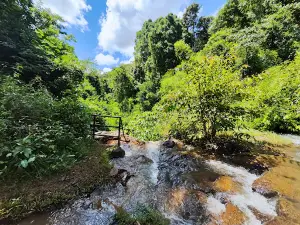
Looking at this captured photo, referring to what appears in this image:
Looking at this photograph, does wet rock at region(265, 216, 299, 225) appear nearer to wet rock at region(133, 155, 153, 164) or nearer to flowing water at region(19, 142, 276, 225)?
flowing water at region(19, 142, 276, 225)

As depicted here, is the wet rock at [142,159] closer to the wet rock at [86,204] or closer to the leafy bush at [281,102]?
the wet rock at [86,204]

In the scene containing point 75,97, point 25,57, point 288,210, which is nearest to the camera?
point 288,210

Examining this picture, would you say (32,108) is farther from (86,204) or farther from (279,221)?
(279,221)

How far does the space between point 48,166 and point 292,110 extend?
9080mm

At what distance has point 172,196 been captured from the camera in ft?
13.5

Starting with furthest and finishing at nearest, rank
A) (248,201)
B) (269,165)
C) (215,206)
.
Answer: (269,165)
(248,201)
(215,206)

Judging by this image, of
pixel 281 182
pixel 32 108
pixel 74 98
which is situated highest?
pixel 74 98

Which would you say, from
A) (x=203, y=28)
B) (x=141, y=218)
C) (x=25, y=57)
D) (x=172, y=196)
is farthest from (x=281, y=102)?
(x=203, y=28)

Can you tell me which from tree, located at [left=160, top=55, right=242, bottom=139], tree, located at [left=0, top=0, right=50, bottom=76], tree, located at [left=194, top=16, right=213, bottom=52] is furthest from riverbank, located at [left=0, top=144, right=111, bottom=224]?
tree, located at [left=194, top=16, right=213, bottom=52]

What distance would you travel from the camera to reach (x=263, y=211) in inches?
140

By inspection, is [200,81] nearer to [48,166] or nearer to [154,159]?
[154,159]

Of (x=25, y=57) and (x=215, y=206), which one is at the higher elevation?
(x=25, y=57)

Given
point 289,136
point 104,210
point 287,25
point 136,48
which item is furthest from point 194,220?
point 136,48

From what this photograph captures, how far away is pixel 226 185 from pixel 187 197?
3.42 ft
